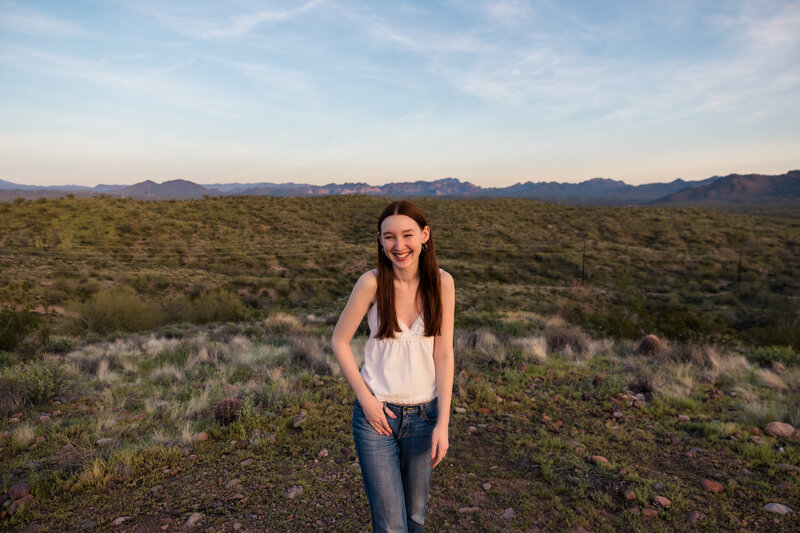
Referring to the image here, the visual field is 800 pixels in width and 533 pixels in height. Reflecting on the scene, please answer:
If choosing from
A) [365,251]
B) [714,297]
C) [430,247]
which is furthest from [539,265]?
[430,247]

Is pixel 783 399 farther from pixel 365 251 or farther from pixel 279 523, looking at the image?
pixel 365 251

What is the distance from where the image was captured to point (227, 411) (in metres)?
4.68

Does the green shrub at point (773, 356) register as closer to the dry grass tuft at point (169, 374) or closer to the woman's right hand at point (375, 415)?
the woman's right hand at point (375, 415)

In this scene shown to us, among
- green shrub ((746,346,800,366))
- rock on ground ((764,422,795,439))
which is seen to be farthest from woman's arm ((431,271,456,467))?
green shrub ((746,346,800,366))

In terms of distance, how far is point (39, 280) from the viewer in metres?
20.8

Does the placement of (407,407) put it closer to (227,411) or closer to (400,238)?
(400,238)

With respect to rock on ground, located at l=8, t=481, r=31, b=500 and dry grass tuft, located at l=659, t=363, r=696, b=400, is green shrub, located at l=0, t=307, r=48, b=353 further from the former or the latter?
dry grass tuft, located at l=659, t=363, r=696, b=400

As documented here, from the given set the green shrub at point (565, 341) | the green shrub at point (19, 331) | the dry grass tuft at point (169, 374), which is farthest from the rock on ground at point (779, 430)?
the green shrub at point (19, 331)

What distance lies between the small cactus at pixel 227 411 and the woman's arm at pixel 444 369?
343 cm

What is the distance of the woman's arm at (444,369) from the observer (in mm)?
1959

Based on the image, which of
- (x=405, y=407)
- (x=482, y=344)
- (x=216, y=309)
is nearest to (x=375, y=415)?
(x=405, y=407)

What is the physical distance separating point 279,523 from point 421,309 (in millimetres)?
2226

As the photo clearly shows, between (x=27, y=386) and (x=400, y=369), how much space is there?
5713mm

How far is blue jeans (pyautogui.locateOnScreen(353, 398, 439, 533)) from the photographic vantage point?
1.90 meters
